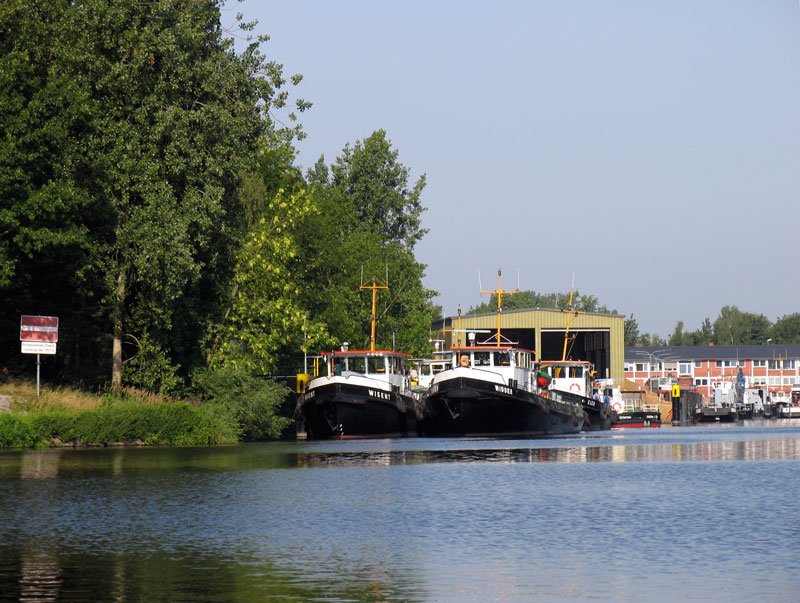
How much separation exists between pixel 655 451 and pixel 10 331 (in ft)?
91.7

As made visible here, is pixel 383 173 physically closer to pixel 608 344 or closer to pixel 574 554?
pixel 608 344

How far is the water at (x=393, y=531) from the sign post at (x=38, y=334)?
8717 mm

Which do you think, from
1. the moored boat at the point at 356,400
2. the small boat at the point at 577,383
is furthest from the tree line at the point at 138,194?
the small boat at the point at 577,383

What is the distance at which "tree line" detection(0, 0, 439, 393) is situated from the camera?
52406 mm

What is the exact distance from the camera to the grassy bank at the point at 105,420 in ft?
164

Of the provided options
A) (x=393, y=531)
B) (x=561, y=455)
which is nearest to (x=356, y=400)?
(x=561, y=455)

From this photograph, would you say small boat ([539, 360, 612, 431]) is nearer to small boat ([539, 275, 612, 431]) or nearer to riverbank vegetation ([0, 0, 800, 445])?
small boat ([539, 275, 612, 431])

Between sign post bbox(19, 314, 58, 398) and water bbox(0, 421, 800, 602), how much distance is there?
8.72m

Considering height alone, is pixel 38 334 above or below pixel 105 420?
above

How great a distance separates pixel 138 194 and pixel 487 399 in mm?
25430

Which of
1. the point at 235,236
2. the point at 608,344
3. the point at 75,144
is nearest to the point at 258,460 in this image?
the point at 75,144

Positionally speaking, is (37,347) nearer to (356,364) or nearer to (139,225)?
(139,225)

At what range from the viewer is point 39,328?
53.0 meters

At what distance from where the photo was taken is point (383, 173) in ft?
433
